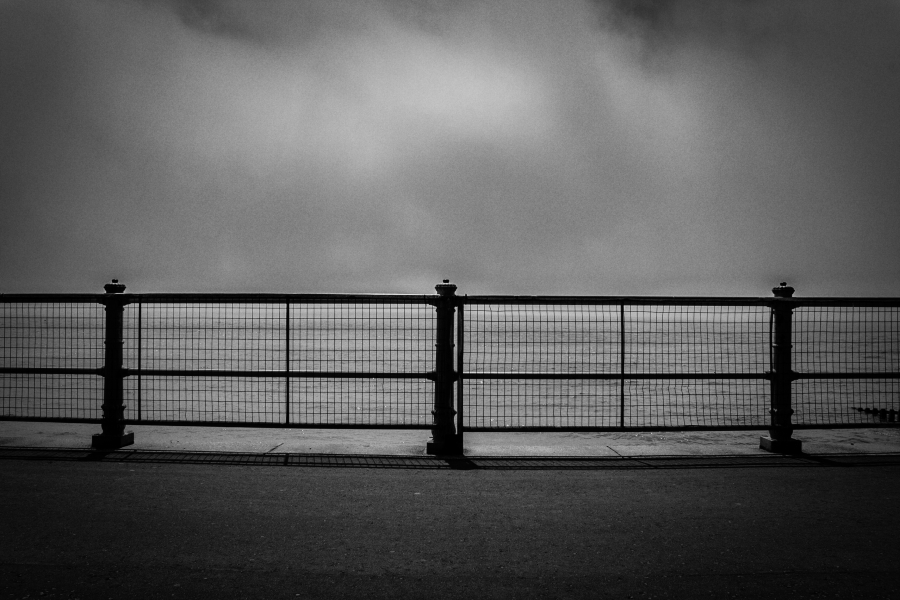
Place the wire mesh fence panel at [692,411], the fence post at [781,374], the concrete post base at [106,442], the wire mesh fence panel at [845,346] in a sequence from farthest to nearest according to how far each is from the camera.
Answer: the wire mesh fence panel at [692,411]
the wire mesh fence panel at [845,346]
the fence post at [781,374]
the concrete post base at [106,442]

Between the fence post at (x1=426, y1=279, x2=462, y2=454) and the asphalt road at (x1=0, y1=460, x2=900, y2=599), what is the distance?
2.20ft

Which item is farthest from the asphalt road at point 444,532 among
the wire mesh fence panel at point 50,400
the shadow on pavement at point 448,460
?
the wire mesh fence panel at point 50,400

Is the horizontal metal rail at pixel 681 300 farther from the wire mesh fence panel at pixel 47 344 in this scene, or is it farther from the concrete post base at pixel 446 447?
the wire mesh fence panel at pixel 47 344

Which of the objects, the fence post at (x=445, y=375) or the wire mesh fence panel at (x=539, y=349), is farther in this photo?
the wire mesh fence panel at (x=539, y=349)

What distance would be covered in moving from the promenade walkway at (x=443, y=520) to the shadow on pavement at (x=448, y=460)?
0.04 metres

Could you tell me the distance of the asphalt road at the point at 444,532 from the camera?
11.6 feet

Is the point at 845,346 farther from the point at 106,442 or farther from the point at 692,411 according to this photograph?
the point at 106,442

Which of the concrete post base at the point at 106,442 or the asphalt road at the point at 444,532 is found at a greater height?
the concrete post base at the point at 106,442

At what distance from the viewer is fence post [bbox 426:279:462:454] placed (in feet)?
22.0

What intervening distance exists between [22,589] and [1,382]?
13098mm

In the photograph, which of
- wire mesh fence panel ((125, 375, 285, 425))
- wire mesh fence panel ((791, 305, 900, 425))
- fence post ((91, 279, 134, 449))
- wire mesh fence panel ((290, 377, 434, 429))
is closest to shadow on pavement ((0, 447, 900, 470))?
fence post ((91, 279, 134, 449))

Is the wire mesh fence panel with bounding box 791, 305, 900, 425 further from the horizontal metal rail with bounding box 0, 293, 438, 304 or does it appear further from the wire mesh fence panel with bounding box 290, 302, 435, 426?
the wire mesh fence panel with bounding box 290, 302, 435, 426

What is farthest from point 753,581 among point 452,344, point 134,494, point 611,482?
point 134,494

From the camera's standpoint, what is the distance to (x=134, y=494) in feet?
17.0
